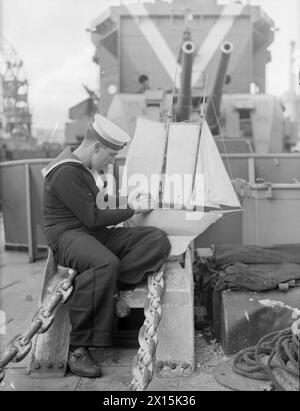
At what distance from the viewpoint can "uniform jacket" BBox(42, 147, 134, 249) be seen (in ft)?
10.4

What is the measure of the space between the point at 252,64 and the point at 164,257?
8.62 metres

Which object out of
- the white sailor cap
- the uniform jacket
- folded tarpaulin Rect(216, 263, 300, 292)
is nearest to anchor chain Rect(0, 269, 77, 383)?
the uniform jacket

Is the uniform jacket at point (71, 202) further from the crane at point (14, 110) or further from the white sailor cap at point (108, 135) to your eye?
the crane at point (14, 110)

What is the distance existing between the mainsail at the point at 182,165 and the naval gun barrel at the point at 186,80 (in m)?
1.54

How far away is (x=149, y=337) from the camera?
115 inches

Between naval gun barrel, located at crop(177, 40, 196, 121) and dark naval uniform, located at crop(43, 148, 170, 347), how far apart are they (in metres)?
3.77

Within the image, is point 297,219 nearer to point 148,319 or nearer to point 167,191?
point 167,191

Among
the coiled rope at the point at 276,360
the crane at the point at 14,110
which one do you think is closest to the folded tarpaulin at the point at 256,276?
the coiled rope at the point at 276,360

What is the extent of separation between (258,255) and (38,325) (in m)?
1.68

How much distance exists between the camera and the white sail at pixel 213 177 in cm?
479

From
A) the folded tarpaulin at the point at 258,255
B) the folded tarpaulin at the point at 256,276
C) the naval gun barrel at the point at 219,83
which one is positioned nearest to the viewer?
the folded tarpaulin at the point at 256,276

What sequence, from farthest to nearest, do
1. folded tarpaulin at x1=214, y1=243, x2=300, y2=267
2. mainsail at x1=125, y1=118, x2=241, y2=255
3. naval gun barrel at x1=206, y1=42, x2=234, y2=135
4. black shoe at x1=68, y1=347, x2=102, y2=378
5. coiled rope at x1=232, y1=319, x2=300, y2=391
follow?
naval gun barrel at x1=206, y1=42, x2=234, y2=135 → mainsail at x1=125, y1=118, x2=241, y2=255 → folded tarpaulin at x1=214, y1=243, x2=300, y2=267 → black shoe at x1=68, y1=347, x2=102, y2=378 → coiled rope at x1=232, y1=319, x2=300, y2=391

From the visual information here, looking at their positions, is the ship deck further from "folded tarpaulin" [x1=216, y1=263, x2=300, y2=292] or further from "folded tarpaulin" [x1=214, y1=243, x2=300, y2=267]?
"folded tarpaulin" [x1=214, y1=243, x2=300, y2=267]
